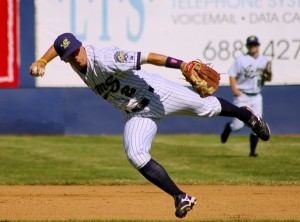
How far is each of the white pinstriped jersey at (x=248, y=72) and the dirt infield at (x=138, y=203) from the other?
11.7 ft

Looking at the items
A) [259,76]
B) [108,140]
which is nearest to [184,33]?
[108,140]

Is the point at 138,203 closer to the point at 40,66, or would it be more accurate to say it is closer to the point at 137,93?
the point at 137,93

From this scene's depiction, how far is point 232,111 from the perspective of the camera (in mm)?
7500

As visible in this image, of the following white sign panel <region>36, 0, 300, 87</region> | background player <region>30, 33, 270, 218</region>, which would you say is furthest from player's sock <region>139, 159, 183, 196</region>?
white sign panel <region>36, 0, 300, 87</region>

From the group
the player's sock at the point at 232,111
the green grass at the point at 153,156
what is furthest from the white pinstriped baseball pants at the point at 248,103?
the player's sock at the point at 232,111

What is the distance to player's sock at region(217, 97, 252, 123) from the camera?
745cm

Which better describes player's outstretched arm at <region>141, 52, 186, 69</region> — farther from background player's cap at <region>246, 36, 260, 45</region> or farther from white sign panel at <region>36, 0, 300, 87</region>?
white sign panel at <region>36, 0, 300, 87</region>

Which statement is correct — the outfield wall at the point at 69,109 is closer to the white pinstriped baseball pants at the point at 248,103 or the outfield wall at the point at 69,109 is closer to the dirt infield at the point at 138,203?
the white pinstriped baseball pants at the point at 248,103

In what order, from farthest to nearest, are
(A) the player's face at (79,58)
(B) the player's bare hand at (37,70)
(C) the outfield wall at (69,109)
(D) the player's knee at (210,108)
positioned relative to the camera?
1. (C) the outfield wall at (69,109)
2. (D) the player's knee at (210,108)
3. (A) the player's face at (79,58)
4. (B) the player's bare hand at (37,70)

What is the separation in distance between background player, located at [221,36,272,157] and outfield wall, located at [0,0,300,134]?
352 cm

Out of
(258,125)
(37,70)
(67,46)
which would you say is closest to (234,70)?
(258,125)

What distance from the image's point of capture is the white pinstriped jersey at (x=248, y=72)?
42.9 feet

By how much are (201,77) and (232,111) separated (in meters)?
0.63

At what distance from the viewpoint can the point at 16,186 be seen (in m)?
9.94
